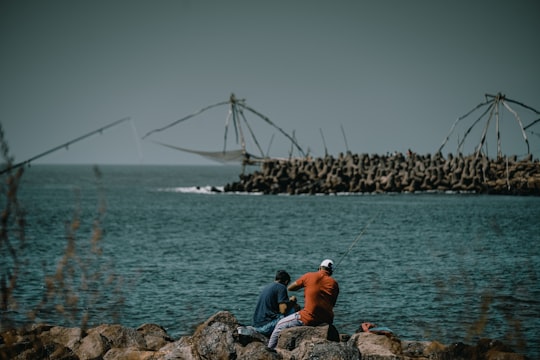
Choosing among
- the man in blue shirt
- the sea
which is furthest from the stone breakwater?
the man in blue shirt

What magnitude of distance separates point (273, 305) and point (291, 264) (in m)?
15.5

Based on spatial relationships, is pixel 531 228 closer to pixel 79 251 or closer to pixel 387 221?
pixel 387 221

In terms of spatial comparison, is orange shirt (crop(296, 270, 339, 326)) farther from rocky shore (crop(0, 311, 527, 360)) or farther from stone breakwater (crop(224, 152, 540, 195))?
stone breakwater (crop(224, 152, 540, 195))

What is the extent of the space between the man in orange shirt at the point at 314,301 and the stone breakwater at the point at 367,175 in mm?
58909

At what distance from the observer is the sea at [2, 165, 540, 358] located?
14.4m

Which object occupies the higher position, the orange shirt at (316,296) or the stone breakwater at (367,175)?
the stone breakwater at (367,175)

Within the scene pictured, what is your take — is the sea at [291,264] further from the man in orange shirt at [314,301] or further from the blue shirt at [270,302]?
the blue shirt at [270,302]

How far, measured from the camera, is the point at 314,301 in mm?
10141

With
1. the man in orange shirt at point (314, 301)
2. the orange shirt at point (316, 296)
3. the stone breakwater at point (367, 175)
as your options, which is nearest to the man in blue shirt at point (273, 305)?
the man in orange shirt at point (314, 301)

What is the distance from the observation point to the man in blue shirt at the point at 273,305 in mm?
10547

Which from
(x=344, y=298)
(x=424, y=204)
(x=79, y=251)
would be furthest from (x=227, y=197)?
(x=344, y=298)

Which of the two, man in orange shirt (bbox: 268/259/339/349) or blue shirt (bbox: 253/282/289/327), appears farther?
blue shirt (bbox: 253/282/289/327)

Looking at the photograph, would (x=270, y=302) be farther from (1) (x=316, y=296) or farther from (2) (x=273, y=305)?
(1) (x=316, y=296)

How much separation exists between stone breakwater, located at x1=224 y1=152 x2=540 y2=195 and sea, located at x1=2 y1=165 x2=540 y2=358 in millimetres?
11176
